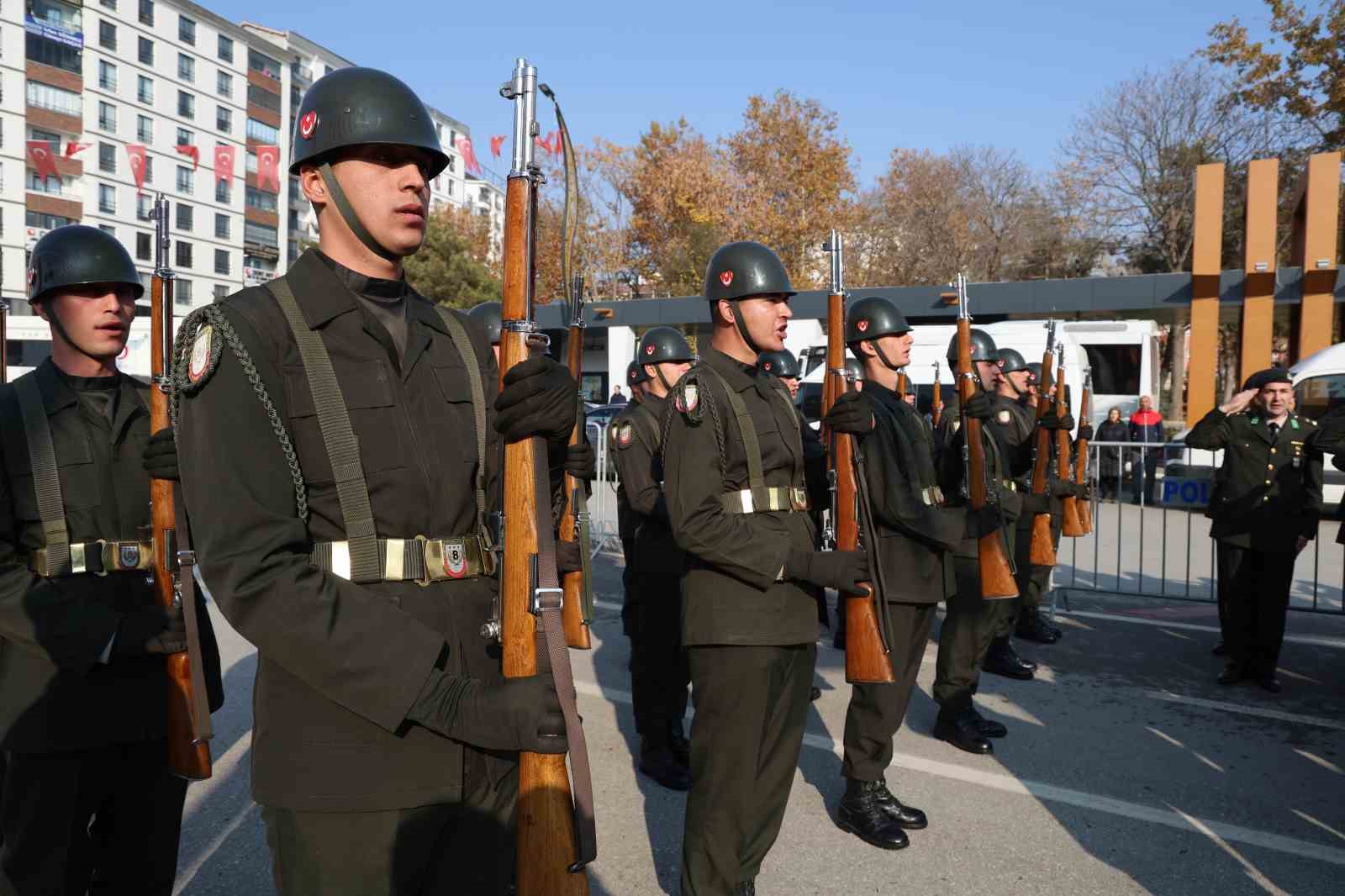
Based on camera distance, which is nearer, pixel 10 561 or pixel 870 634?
pixel 10 561

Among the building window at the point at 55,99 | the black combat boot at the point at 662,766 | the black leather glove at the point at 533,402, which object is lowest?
the black combat boot at the point at 662,766

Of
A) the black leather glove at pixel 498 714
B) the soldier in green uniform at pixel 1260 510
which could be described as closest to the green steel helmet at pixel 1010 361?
the soldier in green uniform at pixel 1260 510

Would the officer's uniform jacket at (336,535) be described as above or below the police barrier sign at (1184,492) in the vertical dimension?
above

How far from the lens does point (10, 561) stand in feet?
9.16

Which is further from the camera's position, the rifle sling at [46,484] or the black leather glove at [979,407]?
the black leather glove at [979,407]

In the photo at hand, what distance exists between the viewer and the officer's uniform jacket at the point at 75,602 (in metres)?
2.74

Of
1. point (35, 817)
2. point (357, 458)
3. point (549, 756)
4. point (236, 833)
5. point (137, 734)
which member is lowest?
point (236, 833)

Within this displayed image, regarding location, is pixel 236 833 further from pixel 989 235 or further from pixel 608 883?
pixel 989 235

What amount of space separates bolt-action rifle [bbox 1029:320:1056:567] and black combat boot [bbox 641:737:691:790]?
11.0ft

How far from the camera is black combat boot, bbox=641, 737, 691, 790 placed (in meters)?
4.93

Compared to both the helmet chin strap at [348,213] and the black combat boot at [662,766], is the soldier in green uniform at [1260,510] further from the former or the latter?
the helmet chin strap at [348,213]

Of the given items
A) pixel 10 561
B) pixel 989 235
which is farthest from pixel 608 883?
pixel 989 235

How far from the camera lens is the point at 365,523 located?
180cm

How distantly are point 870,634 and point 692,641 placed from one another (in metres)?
0.72
